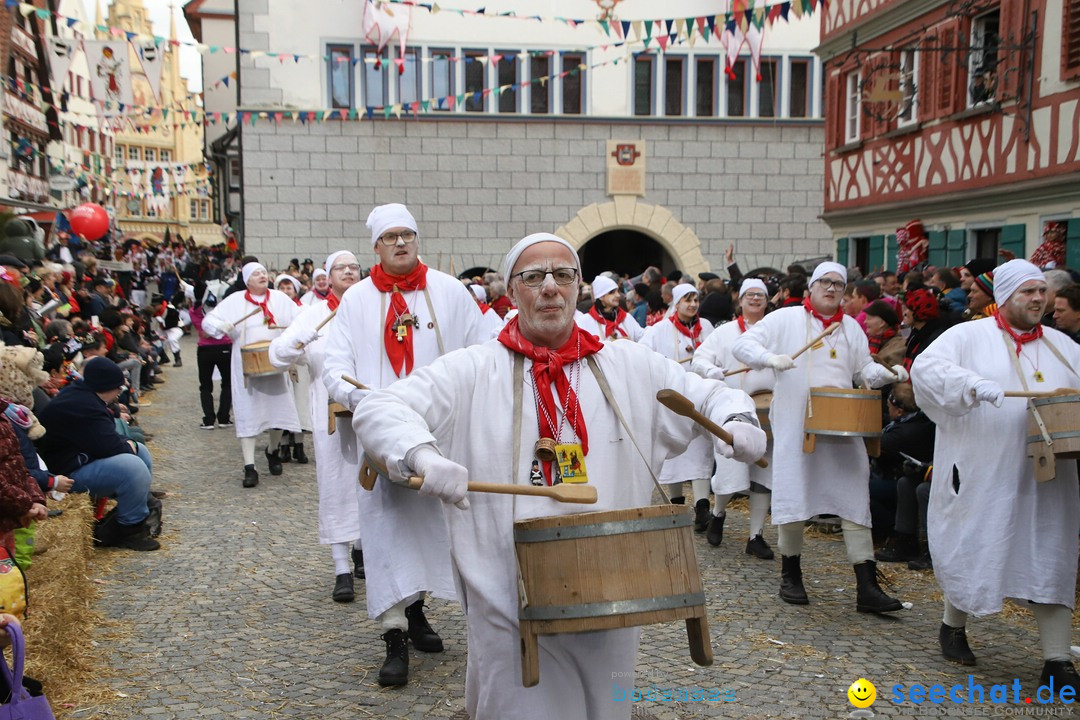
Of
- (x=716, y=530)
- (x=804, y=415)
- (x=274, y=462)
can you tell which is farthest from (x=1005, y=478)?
(x=274, y=462)

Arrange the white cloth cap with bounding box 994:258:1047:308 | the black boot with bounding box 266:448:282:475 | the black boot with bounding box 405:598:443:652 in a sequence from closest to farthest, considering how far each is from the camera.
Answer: the white cloth cap with bounding box 994:258:1047:308
the black boot with bounding box 405:598:443:652
the black boot with bounding box 266:448:282:475

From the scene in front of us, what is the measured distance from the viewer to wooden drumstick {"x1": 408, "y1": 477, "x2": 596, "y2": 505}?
Result: 319cm

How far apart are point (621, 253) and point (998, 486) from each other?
27.3 meters

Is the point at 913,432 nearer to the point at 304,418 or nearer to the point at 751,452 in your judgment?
the point at 751,452

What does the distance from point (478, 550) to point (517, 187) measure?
76.9 feet

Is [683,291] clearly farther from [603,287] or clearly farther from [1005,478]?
[1005,478]

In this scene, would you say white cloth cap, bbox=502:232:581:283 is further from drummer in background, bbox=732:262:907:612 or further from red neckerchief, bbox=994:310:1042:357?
drummer in background, bbox=732:262:907:612

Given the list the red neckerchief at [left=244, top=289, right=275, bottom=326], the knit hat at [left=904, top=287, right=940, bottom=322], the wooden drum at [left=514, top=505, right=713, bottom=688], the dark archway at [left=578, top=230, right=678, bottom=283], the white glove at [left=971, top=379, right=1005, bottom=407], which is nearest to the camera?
the wooden drum at [left=514, top=505, right=713, bottom=688]

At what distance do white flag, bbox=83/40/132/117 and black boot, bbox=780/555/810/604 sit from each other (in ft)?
47.4

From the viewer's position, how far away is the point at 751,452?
3.41m

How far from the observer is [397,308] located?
233 inches

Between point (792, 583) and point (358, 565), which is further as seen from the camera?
point (358, 565)

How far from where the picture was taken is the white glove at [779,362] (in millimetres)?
7066

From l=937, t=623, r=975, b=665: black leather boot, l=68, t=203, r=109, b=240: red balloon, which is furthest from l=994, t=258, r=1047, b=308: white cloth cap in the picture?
l=68, t=203, r=109, b=240: red balloon
